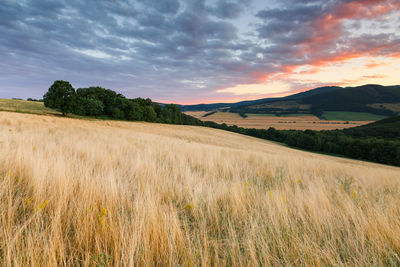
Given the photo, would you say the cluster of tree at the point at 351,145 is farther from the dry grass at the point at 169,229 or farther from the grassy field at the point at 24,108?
the grassy field at the point at 24,108

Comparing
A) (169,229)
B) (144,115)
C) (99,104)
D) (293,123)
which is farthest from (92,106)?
(293,123)

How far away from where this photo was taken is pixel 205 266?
1.00m

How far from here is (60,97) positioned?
35.7 metres

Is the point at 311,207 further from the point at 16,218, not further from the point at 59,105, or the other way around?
the point at 59,105

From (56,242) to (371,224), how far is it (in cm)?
242

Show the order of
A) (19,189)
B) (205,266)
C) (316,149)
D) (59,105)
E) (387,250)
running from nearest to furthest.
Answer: (205,266)
(387,250)
(19,189)
(59,105)
(316,149)

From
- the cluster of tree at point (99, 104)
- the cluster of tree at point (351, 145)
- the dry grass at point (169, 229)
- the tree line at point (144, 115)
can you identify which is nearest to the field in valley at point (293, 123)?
the tree line at point (144, 115)

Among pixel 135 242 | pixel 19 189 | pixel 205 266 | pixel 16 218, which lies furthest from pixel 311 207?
pixel 19 189

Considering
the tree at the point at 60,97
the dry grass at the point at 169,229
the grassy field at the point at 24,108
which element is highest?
the tree at the point at 60,97

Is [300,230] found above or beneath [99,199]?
beneath

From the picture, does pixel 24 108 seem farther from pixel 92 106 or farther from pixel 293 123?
pixel 293 123

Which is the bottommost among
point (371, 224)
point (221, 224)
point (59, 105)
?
point (221, 224)

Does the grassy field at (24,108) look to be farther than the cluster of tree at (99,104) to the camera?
Yes

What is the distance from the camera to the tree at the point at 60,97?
1396 inches
